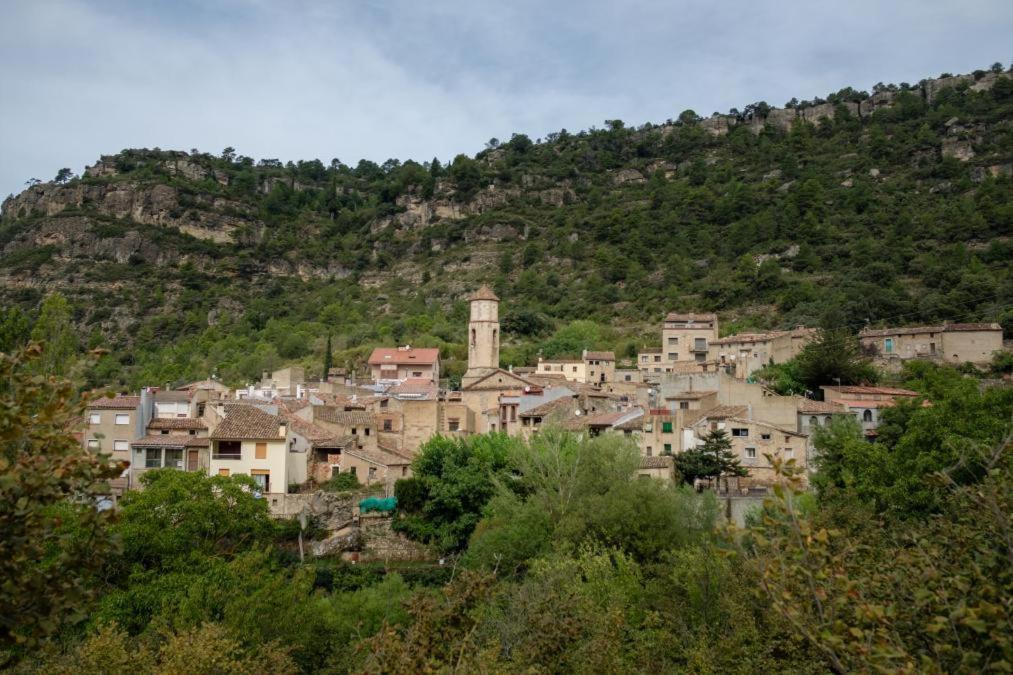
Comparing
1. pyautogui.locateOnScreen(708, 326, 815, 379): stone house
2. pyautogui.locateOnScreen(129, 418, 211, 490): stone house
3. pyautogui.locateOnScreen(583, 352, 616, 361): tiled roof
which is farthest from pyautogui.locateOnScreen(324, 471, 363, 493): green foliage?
pyautogui.locateOnScreen(583, 352, 616, 361): tiled roof

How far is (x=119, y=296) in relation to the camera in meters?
112

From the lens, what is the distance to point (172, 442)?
3422 centimetres

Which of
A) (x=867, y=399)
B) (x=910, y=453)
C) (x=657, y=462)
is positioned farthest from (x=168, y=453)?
(x=867, y=399)

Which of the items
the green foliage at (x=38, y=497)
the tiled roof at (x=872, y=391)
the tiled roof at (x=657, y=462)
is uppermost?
the green foliage at (x=38, y=497)

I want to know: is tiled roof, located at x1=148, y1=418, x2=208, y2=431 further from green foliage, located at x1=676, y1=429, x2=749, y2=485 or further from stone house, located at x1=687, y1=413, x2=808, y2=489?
stone house, located at x1=687, y1=413, x2=808, y2=489

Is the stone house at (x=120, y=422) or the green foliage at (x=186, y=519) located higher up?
→ the stone house at (x=120, y=422)

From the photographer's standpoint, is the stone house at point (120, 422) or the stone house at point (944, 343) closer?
the stone house at point (120, 422)

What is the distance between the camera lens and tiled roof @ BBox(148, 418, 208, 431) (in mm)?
36688

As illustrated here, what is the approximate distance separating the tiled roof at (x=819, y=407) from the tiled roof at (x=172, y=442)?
1045 inches

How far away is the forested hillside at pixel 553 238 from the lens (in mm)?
74750

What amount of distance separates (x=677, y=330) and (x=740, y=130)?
8219cm

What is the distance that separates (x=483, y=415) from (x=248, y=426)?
52.2 ft

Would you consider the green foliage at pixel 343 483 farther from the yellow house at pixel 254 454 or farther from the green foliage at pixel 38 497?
the green foliage at pixel 38 497

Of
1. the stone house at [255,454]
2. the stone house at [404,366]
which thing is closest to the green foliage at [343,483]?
the stone house at [255,454]
